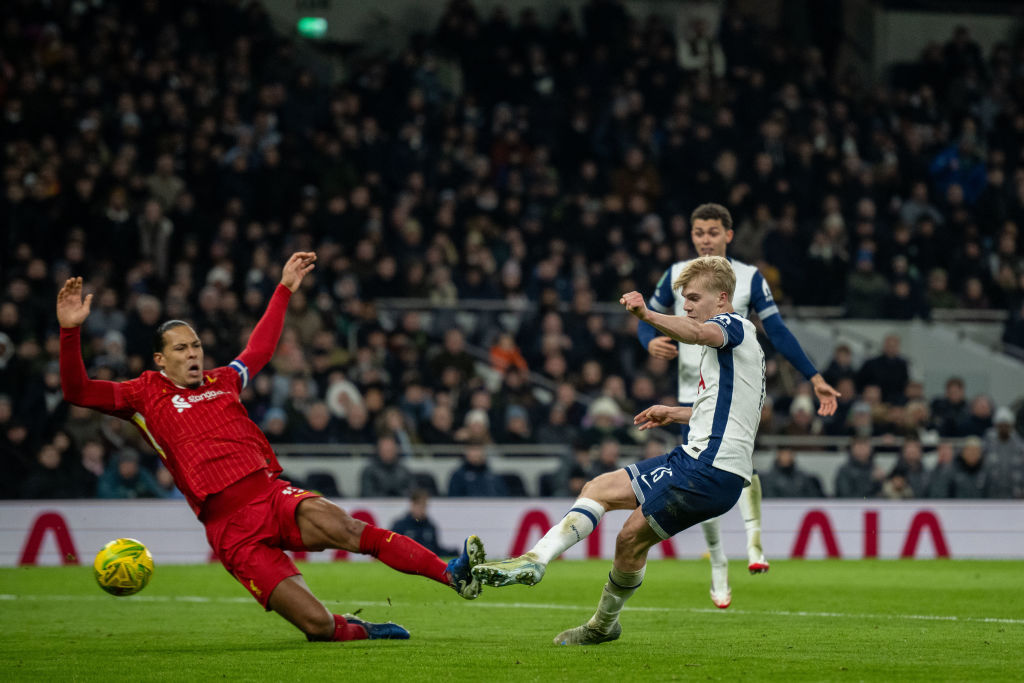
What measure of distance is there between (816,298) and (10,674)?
53.5ft

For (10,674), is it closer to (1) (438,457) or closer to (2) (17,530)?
(2) (17,530)

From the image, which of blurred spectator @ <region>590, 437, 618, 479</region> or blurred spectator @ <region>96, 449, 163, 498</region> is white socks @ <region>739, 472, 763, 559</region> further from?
blurred spectator @ <region>96, 449, 163, 498</region>

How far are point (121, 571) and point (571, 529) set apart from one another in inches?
112

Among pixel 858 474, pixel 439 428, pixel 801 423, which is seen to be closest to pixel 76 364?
pixel 439 428

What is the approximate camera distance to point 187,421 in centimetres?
795

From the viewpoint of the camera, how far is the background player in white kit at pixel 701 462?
7.00m

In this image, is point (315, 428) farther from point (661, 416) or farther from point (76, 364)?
point (661, 416)

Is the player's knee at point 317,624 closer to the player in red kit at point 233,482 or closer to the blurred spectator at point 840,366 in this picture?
the player in red kit at point 233,482

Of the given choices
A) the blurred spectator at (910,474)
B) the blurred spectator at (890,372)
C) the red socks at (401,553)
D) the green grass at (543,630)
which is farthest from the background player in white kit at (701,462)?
the blurred spectator at (890,372)

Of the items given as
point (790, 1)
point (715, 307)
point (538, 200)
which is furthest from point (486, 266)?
point (715, 307)

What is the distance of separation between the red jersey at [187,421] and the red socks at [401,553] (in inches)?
34.1

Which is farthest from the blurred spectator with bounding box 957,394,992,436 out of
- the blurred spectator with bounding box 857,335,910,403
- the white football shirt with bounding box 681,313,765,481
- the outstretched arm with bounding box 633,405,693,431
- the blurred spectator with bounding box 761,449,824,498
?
the white football shirt with bounding box 681,313,765,481

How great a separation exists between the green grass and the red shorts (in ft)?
1.37

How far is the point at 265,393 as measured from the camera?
678 inches
